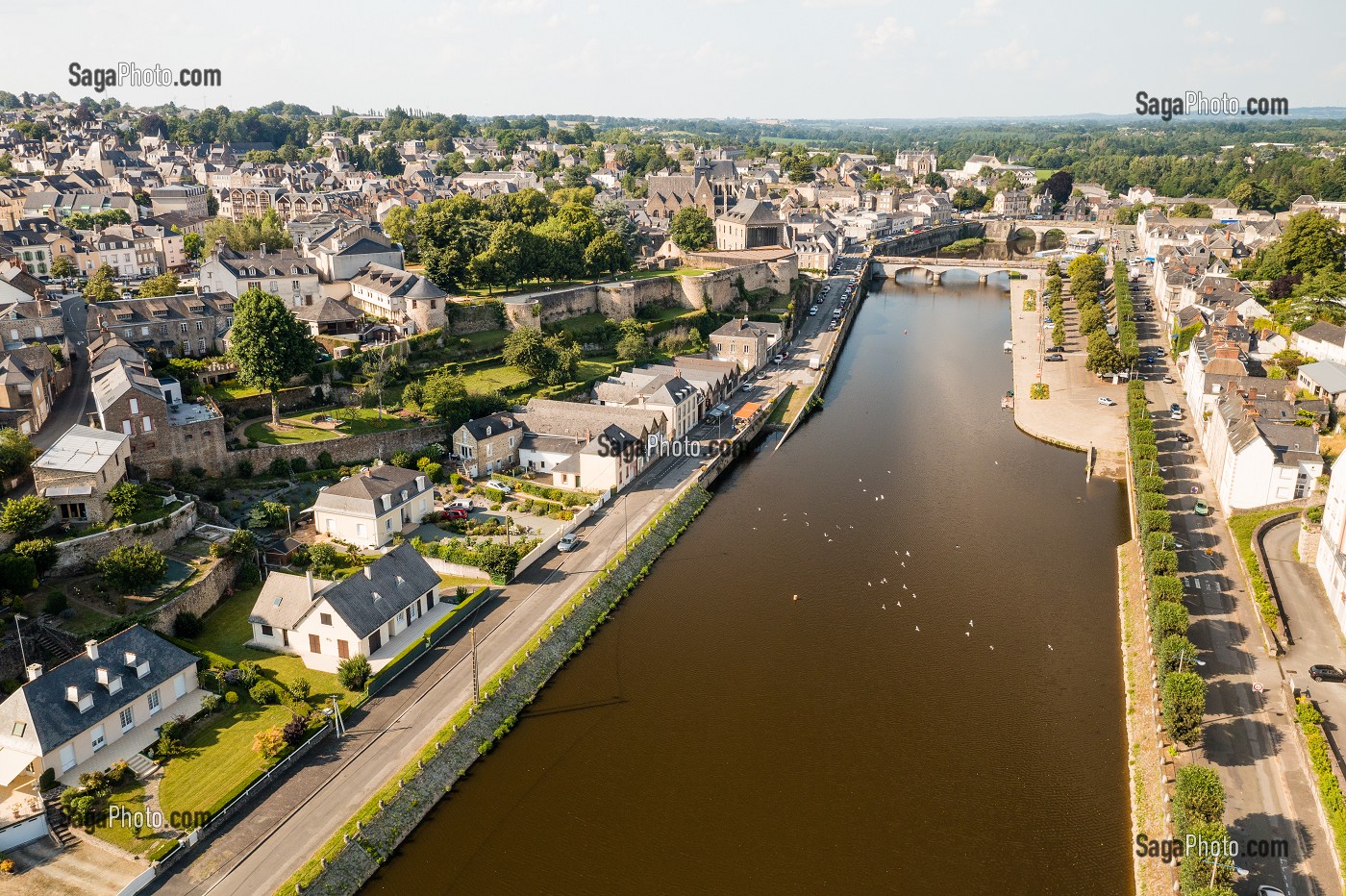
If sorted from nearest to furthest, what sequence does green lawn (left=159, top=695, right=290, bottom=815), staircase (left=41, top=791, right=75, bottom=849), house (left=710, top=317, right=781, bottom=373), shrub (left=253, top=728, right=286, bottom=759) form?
staircase (left=41, top=791, right=75, bottom=849) → green lawn (left=159, top=695, right=290, bottom=815) → shrub (left=253, top=728, right=286, bottom=759) → house (left=710, top=317, right=781, bottom=373)

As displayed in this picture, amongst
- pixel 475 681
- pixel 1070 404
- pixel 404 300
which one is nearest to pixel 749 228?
pixel 1070 404

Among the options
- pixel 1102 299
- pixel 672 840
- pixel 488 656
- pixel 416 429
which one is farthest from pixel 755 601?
pixel 1102 299

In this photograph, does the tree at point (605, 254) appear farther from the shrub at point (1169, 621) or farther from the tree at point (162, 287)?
the shrub at point (1169, 621)

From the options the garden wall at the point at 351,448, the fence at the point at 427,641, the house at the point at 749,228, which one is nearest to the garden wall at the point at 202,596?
the fence at the point at 427,641

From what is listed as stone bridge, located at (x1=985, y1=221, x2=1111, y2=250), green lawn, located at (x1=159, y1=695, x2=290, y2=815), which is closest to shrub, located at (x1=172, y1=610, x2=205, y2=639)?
green lawn, located at (x1=159, y1=695, x2=290, y2=815)

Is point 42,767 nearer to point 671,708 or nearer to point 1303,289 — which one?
point 671,708

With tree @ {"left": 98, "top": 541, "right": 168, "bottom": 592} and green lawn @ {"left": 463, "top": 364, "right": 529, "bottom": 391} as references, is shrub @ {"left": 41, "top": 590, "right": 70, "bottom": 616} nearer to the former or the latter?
tree @ {"left": 98, "top": 541, "right": 168, "bottom": 592}
